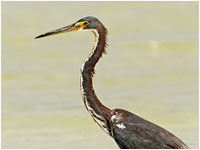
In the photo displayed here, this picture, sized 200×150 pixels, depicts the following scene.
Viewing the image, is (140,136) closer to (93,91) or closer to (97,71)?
(93,91)

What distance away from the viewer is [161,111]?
34.9ft

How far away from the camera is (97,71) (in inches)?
522

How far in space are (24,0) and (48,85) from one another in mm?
6454

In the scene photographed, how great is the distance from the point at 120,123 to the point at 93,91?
50cm

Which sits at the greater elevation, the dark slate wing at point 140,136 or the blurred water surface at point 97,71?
the dark slate wing at point 140,136

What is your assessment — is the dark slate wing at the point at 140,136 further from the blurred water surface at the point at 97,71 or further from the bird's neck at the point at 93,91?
the blurred water surface at the point at 97,71

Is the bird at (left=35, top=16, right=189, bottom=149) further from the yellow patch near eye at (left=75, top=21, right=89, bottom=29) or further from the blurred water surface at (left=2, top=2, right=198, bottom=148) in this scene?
the blurred water surface at (left=2, top=2, right=198, bottom=148)

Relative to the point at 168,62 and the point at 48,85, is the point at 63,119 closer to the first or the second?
the point at 48,85

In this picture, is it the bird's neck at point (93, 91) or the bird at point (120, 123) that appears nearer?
the bird at point (120, 123)

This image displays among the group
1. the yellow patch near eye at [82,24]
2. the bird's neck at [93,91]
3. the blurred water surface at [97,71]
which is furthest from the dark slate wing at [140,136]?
the blurred water surface at [97,71]

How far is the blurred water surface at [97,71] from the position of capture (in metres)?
9.73

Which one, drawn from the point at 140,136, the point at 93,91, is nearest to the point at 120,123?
the point at 140,136

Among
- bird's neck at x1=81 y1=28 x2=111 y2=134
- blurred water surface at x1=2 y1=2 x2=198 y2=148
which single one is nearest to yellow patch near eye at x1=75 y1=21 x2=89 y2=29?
bird's neck at x1=81 y1=28 x2=111 y2=134

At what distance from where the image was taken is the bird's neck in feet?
21.9
